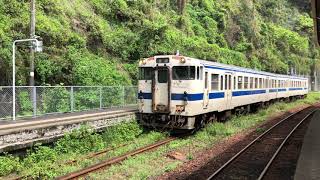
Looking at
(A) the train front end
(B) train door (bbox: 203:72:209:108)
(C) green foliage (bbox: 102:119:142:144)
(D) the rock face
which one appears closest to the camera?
(D) the rock face

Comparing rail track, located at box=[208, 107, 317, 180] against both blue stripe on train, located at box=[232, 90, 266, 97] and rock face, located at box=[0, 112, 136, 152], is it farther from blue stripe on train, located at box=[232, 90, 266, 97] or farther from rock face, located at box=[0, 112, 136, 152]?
rock face, located at box=[0, 112, 136, 152]

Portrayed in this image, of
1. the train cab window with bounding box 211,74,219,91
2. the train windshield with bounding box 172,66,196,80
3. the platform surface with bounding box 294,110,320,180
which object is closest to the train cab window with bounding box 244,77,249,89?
the train cab window with bounding box 211,74,219,91

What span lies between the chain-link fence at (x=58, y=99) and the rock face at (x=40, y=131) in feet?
10.6

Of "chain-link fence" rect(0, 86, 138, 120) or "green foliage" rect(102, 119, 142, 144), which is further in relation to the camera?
"chain-link fence" rect(0, 86, 138, 120)

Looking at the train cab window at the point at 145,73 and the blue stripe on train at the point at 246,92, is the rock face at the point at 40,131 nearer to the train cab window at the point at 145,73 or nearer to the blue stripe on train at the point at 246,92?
the train cab window at the point at 145,73

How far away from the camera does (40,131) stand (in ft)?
44.5

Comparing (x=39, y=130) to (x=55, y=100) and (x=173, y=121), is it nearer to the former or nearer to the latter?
(x=173, y=121)

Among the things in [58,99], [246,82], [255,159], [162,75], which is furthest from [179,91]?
[246,82]

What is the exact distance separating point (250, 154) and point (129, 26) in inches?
822

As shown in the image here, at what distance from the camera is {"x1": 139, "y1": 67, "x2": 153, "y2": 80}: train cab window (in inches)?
714

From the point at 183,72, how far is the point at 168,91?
3.12 feet

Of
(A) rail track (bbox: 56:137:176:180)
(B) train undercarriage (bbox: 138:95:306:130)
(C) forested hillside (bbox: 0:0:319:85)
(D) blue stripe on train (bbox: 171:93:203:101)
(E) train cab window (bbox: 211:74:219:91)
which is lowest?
(A) rail track (bbox: 56:137:176:180)

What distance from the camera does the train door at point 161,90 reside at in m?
17.7

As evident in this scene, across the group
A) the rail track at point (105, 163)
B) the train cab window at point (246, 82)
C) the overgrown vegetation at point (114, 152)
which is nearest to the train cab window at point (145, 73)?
the overgrown vegetation at point (114, 152)
